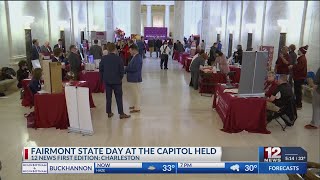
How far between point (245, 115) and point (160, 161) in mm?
4202

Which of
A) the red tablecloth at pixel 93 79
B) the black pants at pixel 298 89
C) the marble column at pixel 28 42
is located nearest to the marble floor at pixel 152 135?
the black pants at pixel 298 89

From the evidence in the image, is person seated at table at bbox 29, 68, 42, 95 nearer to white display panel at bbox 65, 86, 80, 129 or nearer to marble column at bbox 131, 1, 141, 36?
white display panel at bbox 65, 86, 80, 129

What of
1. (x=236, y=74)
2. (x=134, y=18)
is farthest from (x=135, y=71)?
(x=134, y=18)

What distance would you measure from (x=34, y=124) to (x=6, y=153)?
4.02 feet

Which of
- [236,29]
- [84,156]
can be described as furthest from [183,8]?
[84,156]

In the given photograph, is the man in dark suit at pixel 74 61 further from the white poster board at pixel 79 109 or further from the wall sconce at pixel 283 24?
the wall sconce at pixel 283 24

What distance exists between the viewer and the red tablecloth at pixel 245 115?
5.34 metres

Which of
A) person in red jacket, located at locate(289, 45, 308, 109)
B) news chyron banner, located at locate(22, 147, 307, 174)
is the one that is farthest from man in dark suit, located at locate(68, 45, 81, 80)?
news chyron banner, located at locate(22, 147, 307, 174)

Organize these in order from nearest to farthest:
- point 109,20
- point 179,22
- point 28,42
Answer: point 28,42, point 109,20, point 179,22

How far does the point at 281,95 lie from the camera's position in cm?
552

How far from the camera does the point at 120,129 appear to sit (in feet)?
17.9

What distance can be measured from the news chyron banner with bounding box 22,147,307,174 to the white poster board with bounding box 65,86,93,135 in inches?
130

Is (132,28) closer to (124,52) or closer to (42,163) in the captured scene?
(124,52)

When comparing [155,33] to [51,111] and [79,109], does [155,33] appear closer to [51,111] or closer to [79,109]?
[51,111]
